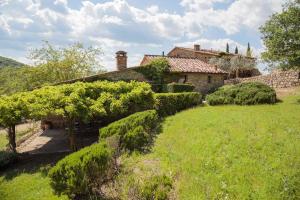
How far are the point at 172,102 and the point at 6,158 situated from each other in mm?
11760

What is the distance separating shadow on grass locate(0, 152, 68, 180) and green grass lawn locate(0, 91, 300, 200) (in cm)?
11

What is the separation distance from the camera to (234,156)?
10.6m

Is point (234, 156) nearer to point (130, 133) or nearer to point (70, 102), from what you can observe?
point (130, 133)

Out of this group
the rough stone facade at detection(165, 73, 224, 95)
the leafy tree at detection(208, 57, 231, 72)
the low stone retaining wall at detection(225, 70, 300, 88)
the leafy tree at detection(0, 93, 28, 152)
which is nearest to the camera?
the leafy tree at detection(0, 93, 28, 152)

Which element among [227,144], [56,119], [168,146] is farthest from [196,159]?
[56,119]

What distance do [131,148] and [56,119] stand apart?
13132mm

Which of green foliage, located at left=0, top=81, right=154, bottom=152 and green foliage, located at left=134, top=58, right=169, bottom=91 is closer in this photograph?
green foliage, located at left=0, top=81, right=154, bottom=152

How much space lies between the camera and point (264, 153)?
1063cm

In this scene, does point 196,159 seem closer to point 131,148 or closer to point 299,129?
point 131,148

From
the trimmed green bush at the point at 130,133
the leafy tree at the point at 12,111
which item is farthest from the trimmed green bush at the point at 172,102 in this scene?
the leafy tree at the point at 12,111

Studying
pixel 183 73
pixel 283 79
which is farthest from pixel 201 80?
pixel 283 79

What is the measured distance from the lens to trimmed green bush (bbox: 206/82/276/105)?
21812 millimetres

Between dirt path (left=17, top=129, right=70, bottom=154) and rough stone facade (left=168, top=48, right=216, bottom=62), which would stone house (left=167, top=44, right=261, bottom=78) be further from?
dirt path (left=17, top=129, right=70, bottom=154)

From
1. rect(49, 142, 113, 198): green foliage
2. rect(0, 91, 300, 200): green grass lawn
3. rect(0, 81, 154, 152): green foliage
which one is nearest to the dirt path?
rect(0, 81, 154, 152): green foliage
